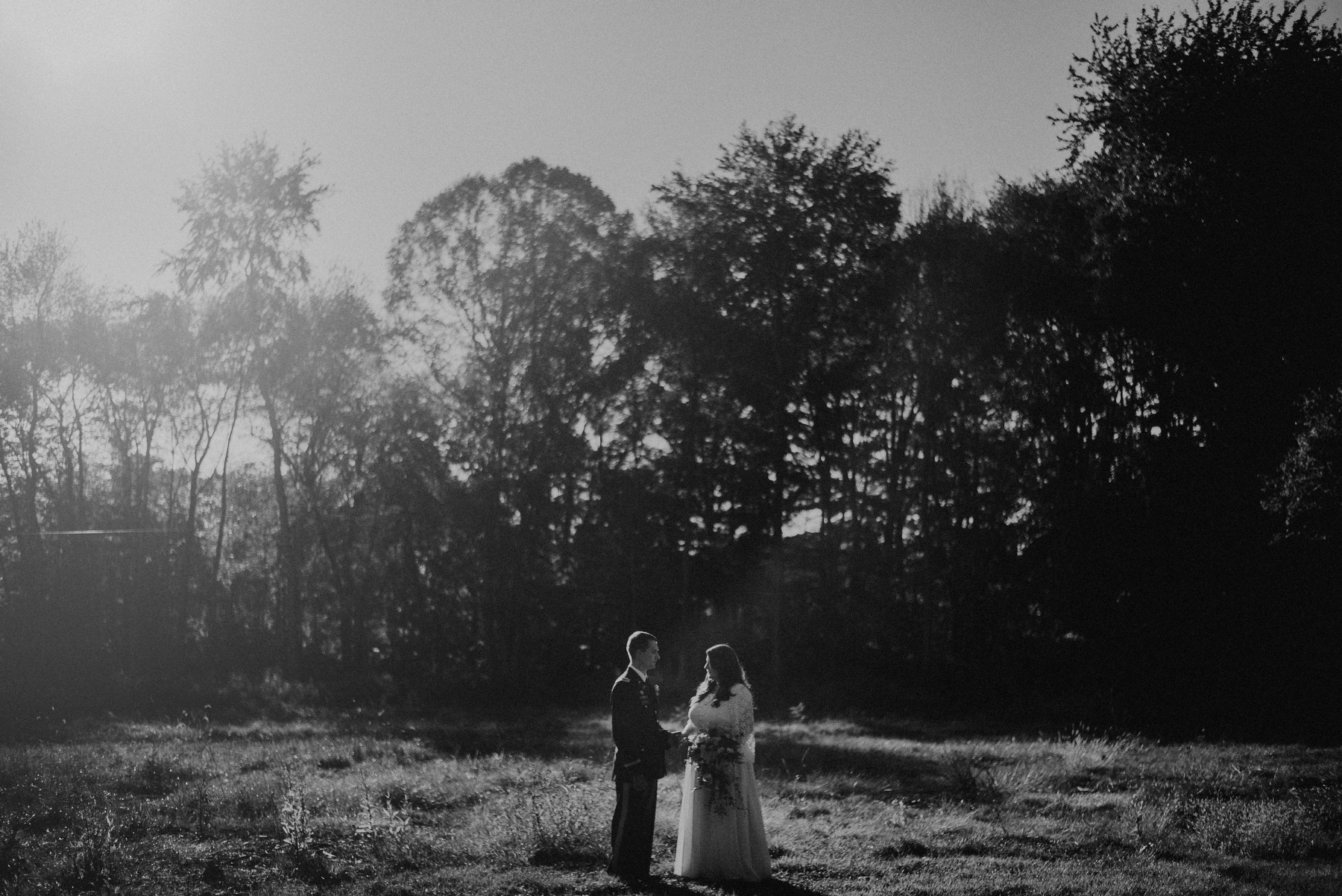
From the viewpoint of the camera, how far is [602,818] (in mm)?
12102

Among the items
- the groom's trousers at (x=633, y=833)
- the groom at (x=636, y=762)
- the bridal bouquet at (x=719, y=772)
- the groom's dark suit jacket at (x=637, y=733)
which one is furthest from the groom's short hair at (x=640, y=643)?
the groom's trousers at (x=633, y=833)

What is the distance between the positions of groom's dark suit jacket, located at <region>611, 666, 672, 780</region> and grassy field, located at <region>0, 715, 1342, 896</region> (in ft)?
3.13

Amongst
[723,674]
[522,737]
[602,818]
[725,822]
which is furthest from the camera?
[522,737]

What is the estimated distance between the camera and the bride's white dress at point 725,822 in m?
9.42

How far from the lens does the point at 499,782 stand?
50.9 feet

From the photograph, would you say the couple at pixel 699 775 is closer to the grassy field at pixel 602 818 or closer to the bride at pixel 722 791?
the bride at pixel 722 791

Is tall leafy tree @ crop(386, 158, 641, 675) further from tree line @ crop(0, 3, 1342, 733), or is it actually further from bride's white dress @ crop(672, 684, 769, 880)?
bride's white dress @ crop(672, 684, 769, 880)

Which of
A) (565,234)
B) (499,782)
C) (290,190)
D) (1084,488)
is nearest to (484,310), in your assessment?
(565,234)

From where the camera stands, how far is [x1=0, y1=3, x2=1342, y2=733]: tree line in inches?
1214

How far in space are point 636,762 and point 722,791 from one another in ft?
2.60

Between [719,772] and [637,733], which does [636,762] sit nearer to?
[637,733]

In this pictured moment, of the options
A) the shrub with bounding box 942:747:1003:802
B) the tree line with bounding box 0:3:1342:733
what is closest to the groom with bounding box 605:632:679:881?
the shrub with bounding box 942:747:1003:802

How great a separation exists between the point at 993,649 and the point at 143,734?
24.2 meters

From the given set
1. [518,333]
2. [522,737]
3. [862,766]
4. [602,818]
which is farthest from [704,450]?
[602,818]
